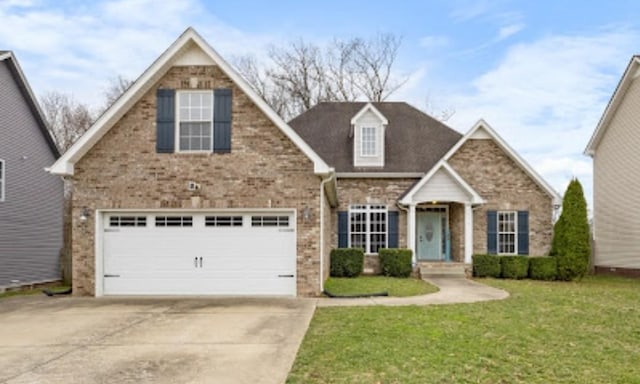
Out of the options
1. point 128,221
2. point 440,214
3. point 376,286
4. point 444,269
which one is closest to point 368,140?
point 440,214

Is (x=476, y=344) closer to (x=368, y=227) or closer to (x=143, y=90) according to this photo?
(x=143, y=90)

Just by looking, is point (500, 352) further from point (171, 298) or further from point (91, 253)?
point (91, 253)

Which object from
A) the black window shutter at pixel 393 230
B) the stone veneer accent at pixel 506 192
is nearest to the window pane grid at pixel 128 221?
the black window shutter at pixel 393 230

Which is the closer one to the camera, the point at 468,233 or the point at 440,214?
the point at 468,233

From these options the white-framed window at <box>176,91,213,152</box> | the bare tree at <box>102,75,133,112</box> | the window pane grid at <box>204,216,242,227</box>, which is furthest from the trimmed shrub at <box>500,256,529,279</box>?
the bare tree at <box>102,75,133,112</box>

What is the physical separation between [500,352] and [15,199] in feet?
57.2

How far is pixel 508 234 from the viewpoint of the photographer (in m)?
20.2

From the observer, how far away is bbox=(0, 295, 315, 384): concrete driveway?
6.23 m

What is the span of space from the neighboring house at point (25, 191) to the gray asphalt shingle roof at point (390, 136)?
32.9 feet

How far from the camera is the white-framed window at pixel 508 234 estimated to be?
20.1 metres

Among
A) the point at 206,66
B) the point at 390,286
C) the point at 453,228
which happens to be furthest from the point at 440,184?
the point at 206,66

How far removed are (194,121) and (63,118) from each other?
2605 cm

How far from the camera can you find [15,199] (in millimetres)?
18641

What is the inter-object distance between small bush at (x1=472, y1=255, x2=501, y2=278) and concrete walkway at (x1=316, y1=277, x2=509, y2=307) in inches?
116
